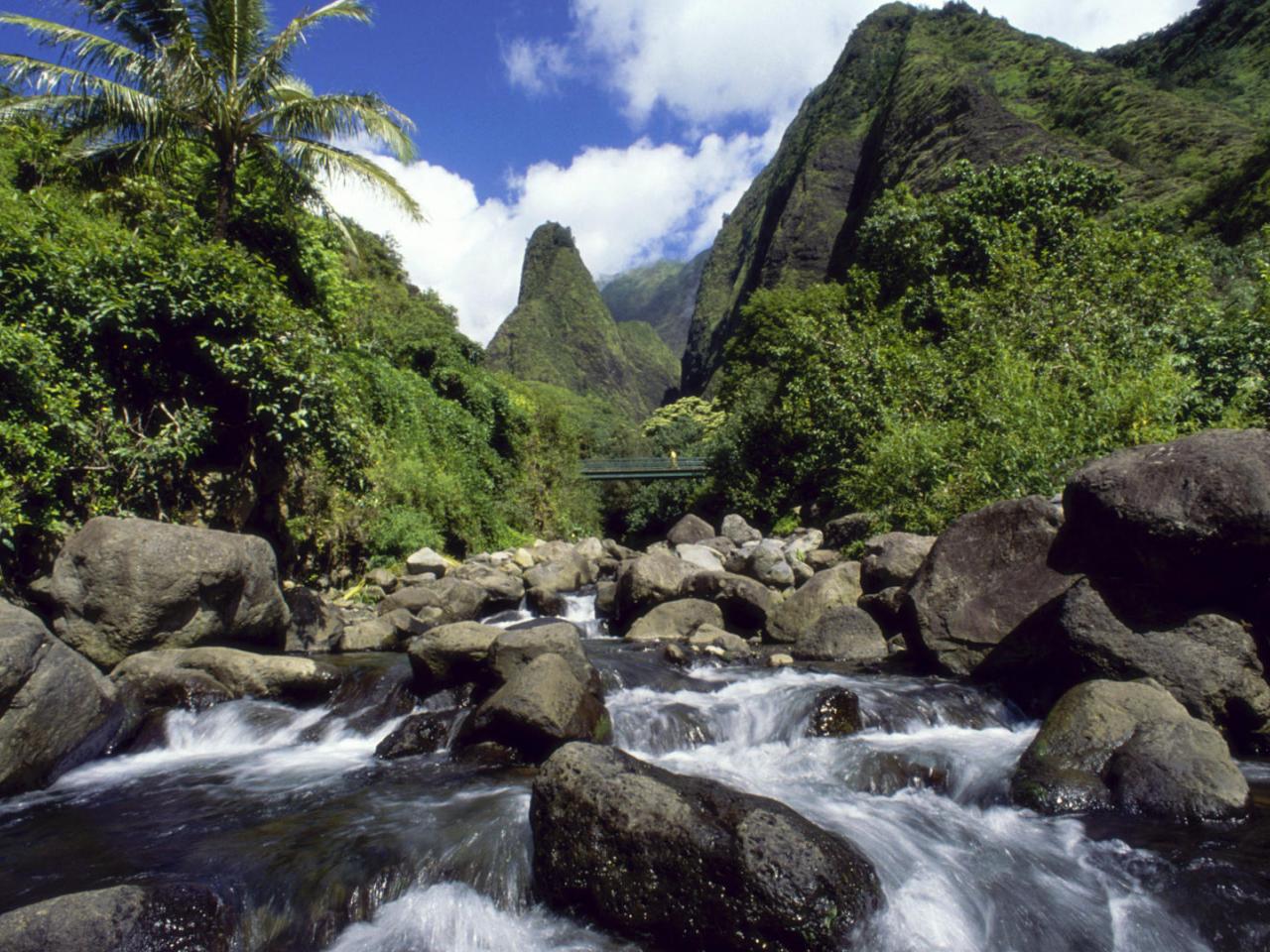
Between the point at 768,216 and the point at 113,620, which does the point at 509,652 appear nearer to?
the point at 113,620

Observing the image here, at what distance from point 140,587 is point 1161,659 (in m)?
9.62

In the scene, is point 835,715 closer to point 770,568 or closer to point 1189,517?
point 1189,517

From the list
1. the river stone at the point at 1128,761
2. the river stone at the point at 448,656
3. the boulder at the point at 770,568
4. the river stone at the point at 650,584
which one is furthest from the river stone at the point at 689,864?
the boulder at the point at 770,568

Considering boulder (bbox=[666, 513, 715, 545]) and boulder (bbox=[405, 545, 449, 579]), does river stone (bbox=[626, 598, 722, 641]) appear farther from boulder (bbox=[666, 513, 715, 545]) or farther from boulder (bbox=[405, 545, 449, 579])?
boulder (bbox=[666, 513, 715, 545])

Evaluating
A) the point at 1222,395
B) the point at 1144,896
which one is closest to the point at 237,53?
the point at 1144,896

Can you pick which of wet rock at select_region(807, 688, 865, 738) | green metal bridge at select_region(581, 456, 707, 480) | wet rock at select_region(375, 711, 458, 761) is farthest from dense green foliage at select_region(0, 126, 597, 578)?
green metal bridge at select_region(581, 456, 707, 480)

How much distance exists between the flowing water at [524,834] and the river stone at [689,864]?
0.20 meters

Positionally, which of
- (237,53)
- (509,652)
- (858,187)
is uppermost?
(858,187)

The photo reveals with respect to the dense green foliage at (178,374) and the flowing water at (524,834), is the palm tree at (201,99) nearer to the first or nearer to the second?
the dense green foliage at (178,374)

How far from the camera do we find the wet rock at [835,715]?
22.3ft

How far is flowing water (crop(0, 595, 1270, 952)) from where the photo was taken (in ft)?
13.0

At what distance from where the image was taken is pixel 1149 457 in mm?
6828

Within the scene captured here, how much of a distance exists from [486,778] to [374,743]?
1735mm

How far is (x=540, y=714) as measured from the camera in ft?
19.7
